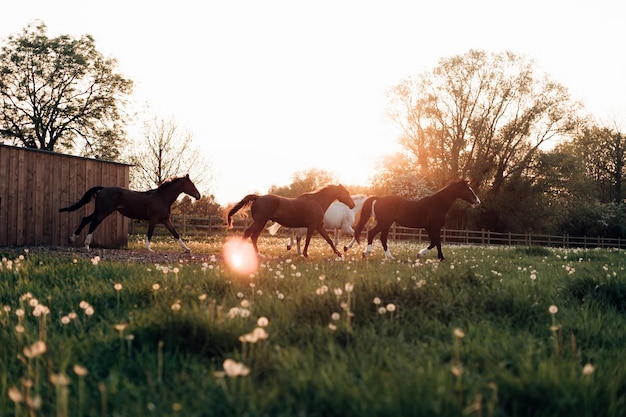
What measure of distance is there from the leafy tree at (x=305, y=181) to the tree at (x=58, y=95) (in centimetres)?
6067

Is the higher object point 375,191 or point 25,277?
point 375,191

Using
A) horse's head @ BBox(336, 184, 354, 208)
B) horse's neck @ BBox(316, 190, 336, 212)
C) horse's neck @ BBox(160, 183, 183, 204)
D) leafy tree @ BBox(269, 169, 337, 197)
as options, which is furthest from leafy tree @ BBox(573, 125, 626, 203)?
horse's neck @ BBox(160, 183, 183, 204)

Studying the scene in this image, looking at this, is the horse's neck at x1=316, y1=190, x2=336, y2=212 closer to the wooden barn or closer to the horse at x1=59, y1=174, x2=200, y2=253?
the horse at x1=59, y1=174, x2=200, y2=253

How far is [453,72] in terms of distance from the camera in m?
50.7

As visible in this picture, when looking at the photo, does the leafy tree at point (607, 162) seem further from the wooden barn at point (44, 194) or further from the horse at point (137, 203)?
the wooden barn at point (44, 194)

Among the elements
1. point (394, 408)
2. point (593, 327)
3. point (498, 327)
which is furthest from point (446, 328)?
point (394, 408)

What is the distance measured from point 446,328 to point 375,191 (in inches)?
2084

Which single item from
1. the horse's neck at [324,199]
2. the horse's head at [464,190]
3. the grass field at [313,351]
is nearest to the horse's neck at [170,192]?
the horse's neck at [324,199]

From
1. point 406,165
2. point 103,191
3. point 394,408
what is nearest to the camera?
point 394,408

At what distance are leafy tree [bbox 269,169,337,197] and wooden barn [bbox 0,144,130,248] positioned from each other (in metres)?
84.3

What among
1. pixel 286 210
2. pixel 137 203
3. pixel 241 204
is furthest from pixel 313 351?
pixel 137 203

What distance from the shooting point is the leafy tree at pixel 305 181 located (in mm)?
106875

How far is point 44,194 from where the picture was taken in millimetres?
18453

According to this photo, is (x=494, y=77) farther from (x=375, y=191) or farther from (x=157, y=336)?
(x=157, y=336)
